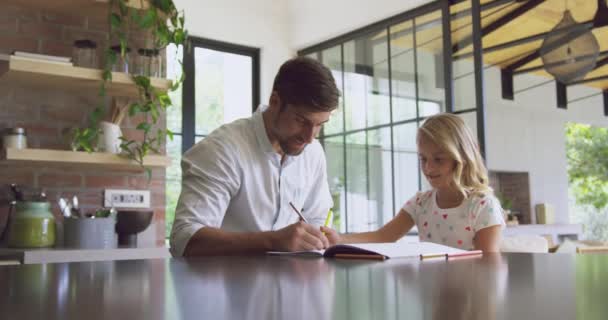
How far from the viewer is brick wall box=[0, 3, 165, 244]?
2.67 meters

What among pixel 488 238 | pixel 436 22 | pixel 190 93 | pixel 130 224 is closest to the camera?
pixel 488 238

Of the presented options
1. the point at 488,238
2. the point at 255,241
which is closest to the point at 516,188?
the point at 488,238

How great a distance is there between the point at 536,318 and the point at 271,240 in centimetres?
100

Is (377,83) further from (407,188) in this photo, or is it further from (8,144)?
(8,144)

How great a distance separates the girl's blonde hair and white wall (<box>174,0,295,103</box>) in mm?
3250

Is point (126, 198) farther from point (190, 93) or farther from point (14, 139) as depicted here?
point (190, 93)

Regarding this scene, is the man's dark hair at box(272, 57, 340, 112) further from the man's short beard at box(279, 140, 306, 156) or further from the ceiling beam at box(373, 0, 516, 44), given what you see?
the ceiling beam at box(373, 0, 516, 44)

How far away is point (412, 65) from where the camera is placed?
467 cm

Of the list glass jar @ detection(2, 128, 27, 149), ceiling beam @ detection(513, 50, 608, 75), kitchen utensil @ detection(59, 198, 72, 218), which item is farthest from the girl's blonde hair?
ceiling beam @ detection(513, 50, 608, 75)

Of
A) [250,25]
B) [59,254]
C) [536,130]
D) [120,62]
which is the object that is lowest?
[59,254]

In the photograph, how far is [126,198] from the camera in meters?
2.90

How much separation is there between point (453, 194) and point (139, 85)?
1.48m

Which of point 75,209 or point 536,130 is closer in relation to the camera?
point 75,209

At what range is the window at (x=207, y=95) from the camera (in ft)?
16.4
